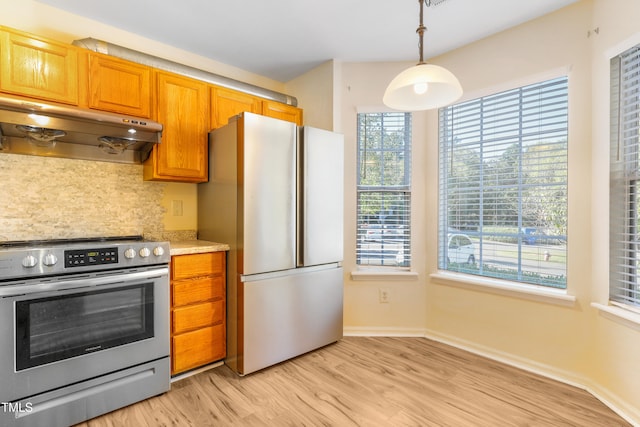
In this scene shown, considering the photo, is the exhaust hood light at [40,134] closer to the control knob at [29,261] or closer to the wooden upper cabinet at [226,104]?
the control knob at [29,261]

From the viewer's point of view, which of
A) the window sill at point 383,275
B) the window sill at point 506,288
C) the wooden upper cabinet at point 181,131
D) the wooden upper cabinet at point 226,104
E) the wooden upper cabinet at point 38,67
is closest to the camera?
the wooden upper cabinet at point 38,67

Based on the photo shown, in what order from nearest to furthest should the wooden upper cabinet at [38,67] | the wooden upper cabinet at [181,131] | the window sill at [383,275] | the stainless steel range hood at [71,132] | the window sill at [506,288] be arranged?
the stainless steel range hood at [71,132] < the wooden upper cabinet at [38,67] < the window sill at [506,288] < the wooden upper cabinet at [181,131] < the window sill at [383,275]

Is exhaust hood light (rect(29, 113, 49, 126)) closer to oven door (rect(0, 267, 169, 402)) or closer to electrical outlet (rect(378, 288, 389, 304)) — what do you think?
oven door (rect(0, 267, 169, 402))

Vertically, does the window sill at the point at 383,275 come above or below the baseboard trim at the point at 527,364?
above

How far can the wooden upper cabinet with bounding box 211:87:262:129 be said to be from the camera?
8.98 ft

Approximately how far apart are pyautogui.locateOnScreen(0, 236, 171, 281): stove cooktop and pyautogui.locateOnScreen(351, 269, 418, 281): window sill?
1.71 metres

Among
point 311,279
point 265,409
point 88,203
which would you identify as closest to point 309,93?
point 311,279

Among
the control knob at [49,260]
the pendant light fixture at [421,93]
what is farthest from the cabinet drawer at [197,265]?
the pendant light fixture at [421,93]

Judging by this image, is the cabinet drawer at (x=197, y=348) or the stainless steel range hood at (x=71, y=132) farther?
the cabinet drawer at (x=197, y=348)

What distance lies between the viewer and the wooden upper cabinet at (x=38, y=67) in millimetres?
1889

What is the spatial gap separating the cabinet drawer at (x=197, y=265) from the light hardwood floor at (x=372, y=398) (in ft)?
2.46

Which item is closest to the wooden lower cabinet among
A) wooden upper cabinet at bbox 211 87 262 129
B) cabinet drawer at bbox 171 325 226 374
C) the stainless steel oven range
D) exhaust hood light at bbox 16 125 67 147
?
cabinet drawer at bbox 171 325 226 374

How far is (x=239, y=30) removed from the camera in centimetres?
255

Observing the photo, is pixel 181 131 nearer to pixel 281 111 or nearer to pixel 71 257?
pixel 281 111
